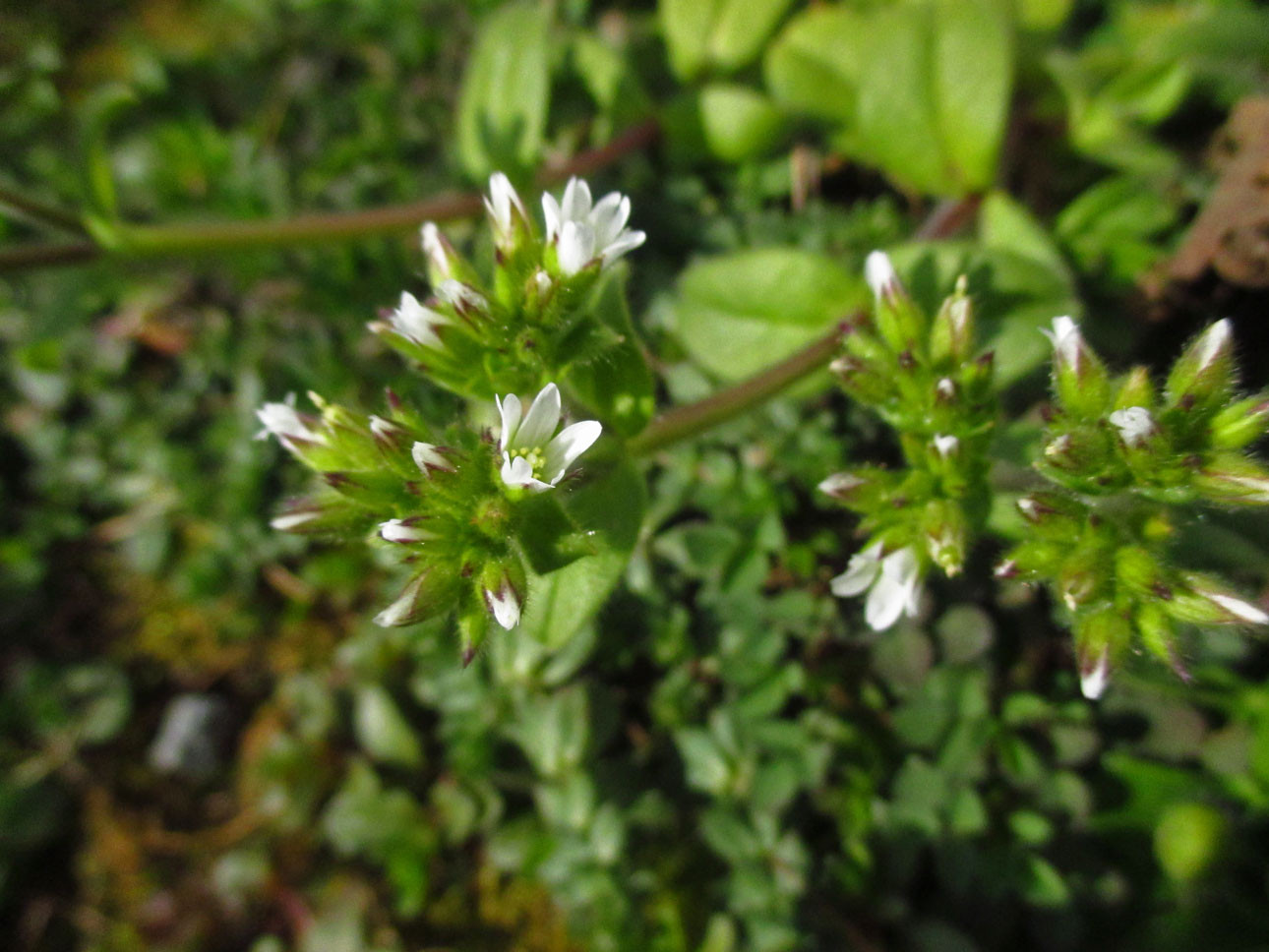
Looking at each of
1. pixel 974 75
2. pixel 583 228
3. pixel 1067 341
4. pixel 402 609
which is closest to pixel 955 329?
pixel 1067 341

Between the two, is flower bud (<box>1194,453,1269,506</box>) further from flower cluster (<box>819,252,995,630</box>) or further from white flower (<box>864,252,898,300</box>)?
white flower (<box>864,252,898,300</box>)

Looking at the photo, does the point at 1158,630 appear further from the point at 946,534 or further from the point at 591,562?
the point at 591,562

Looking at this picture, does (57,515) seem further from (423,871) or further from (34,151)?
(423,871)

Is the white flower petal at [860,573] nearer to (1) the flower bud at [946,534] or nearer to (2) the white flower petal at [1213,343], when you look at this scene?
(1) the flower bud at [946,534]

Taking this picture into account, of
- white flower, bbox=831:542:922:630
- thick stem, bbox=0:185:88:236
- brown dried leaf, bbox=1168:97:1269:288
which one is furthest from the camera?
brown dried leaf, bbox=1168:97:1269:288

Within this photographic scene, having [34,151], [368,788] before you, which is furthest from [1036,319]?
[34,151]

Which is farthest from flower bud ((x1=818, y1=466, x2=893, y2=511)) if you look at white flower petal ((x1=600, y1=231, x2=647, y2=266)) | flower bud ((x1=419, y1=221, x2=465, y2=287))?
flower bud ((x1=419, y1=221, x2=465, y2=287))

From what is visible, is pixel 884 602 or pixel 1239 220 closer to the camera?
pixel 884 602
